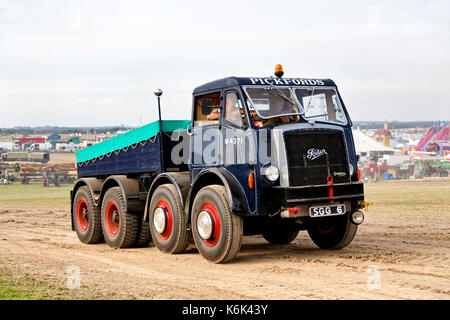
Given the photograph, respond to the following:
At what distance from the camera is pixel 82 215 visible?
14367 mm

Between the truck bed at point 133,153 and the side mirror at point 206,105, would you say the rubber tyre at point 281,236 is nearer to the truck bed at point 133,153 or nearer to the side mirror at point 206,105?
the truck bed at point 133,153

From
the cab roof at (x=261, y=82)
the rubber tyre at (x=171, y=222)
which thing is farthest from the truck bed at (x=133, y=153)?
the cab roof at (x=261, y=82)

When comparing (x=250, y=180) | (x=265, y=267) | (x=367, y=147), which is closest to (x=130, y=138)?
(x=250, y=180)

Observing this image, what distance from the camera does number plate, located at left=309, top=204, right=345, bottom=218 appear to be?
31.1 ft

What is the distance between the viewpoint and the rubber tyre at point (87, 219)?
13.7 m

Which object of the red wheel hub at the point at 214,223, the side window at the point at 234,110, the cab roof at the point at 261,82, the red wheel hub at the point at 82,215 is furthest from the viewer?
the red wheel hub at the point at 82,215

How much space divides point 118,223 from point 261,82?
462cm

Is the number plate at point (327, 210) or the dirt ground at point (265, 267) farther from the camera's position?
the number plate at point (327, 210)

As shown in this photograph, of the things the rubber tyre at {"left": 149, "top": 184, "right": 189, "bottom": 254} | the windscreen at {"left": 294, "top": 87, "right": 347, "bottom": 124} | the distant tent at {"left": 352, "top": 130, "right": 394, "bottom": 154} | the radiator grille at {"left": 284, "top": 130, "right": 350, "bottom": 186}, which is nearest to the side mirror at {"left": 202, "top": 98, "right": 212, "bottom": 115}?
the windscreen at {"left": 294, "top": 87, "right": 347, "bottom": 124}

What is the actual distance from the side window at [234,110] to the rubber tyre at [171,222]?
1.77m

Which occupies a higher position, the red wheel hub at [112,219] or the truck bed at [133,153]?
the truck bed at [133,153]

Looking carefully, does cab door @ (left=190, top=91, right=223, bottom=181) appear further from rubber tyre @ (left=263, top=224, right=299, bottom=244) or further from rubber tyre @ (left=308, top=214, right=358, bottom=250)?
rubber tyre @ (left=263, top=224, right=299, bottom=244)

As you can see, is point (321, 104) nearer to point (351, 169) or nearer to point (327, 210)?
point (351, 169)
